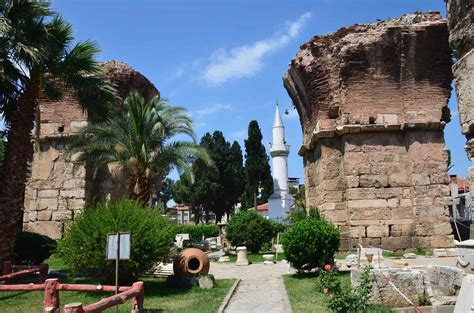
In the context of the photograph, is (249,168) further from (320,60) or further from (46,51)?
(46,51)

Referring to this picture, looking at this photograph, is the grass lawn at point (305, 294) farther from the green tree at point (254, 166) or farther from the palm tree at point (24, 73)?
the green tree at point (254, 166)

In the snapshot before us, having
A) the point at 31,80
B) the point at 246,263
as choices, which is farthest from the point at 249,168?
the point at 31,80

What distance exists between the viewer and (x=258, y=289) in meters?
9.68

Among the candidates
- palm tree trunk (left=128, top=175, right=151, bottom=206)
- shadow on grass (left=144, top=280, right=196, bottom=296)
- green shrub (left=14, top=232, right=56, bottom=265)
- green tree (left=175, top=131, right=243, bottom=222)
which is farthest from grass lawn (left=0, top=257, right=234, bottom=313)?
green tree (left=175, top=131, right=243, bottom=222)

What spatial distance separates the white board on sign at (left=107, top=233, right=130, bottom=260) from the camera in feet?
22.8

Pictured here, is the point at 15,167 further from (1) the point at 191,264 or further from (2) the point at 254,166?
(2) the point at 254,166

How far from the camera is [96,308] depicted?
513 centimetres

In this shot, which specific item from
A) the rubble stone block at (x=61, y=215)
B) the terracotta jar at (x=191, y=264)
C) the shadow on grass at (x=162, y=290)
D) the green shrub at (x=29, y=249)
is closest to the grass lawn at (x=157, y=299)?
the shadow on grass at (x=162, y=290)

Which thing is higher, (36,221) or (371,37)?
(371,37)

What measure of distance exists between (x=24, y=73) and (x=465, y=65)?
10.2 m

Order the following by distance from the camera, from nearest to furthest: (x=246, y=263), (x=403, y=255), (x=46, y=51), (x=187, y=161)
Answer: (x=46, y=51), (x=403, y=255), (x=187, y=161), (x=246, y=263)

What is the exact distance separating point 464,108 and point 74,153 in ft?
45.7

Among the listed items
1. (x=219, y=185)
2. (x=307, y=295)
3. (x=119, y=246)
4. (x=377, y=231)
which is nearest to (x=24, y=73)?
(x=119, y=246)

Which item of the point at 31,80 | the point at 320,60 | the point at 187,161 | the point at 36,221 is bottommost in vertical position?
the point at 36,221
